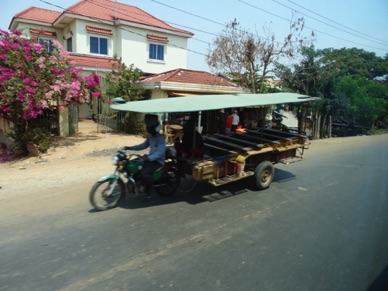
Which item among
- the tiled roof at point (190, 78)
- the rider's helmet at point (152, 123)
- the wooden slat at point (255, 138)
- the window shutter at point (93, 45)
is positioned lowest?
the wooden slat at point (255, 138)

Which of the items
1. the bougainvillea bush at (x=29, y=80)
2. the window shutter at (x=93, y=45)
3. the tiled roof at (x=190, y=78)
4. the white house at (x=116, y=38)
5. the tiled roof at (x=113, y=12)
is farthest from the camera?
the tiled roof at (x=113, y=12)

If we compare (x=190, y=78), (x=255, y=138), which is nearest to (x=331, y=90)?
(x=190, y=78)

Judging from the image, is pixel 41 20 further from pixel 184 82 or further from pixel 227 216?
pixel 227 216

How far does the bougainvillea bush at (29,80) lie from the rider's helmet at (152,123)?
6.14 m

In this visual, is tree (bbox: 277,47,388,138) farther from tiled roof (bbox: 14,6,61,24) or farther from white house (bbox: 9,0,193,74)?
tiled roof (bbox: 14,6,61,24)

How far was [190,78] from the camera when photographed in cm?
1565

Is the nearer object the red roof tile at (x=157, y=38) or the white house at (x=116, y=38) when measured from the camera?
the white house at (x=116, y=38)

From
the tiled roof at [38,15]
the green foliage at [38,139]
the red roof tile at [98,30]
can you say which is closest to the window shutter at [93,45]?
the red roof tile at [98,30]

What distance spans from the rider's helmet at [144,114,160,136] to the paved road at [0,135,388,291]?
1.45m

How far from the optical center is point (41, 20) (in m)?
21.5

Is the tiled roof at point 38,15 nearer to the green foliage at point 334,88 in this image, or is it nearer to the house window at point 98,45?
the house window at point 98,45

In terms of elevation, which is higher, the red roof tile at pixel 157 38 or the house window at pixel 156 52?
the red roof tile at pixel 157 38

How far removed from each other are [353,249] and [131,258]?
3131 mm

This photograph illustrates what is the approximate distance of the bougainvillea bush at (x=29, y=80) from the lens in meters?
9.20
